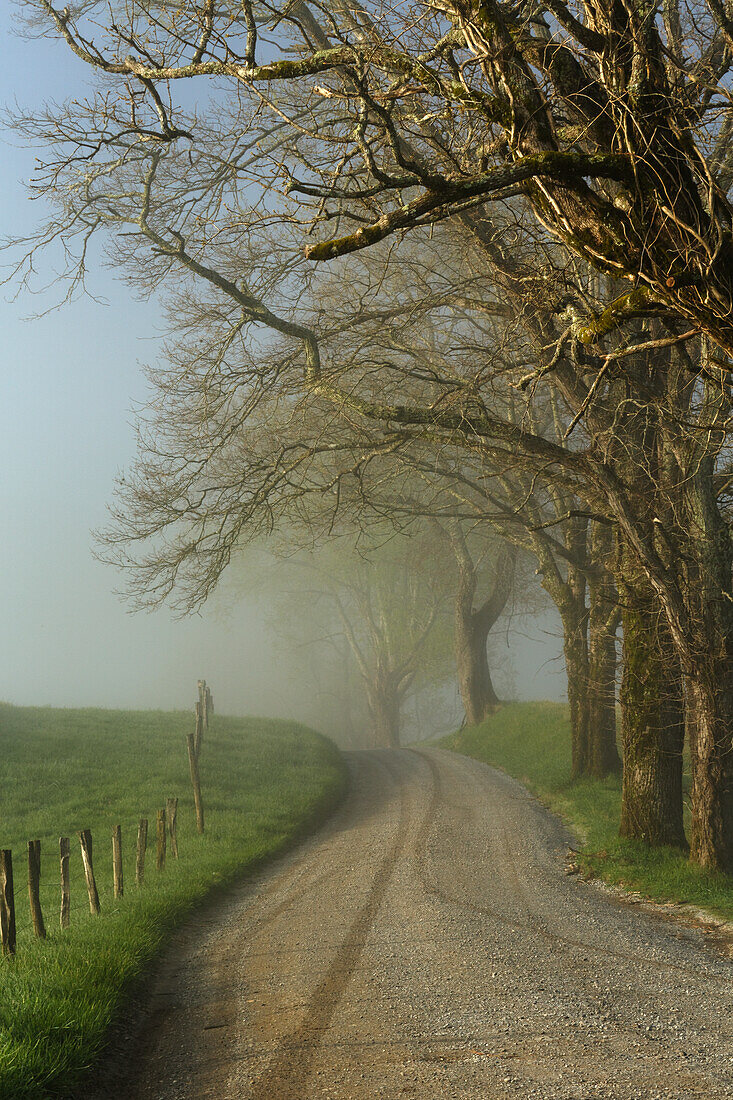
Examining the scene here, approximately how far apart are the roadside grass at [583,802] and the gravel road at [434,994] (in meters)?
0.67

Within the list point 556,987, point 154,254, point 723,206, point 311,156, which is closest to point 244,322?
point 154,254

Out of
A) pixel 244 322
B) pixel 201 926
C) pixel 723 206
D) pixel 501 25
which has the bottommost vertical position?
pixel 201 926

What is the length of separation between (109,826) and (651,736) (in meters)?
9.29

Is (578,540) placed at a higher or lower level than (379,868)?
higher

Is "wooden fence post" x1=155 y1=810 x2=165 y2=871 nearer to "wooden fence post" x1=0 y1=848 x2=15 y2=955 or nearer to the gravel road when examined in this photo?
the gravel road

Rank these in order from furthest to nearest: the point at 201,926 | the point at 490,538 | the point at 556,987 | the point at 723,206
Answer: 1. the point at 490,538
2. the point at 201,926
3. the point at 556,987
4. the point at 723,206

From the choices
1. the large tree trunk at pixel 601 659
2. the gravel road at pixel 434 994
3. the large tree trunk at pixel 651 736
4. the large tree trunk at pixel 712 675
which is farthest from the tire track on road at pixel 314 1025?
the large tree trunk at pixel 601 659

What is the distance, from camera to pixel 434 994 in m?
6.24

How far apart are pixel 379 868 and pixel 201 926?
2.98m

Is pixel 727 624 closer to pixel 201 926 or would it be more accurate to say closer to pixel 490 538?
pixel 201 926

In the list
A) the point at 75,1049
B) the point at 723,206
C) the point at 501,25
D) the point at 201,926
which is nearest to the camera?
the point at 723,206

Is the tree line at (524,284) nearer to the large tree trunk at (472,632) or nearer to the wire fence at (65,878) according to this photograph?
the wire fence at (65,878)

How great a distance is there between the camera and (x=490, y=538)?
27.5m

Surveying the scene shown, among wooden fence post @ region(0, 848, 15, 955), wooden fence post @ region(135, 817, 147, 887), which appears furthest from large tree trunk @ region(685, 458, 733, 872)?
wooden fence post @ region(0, 848, 15, 955)
